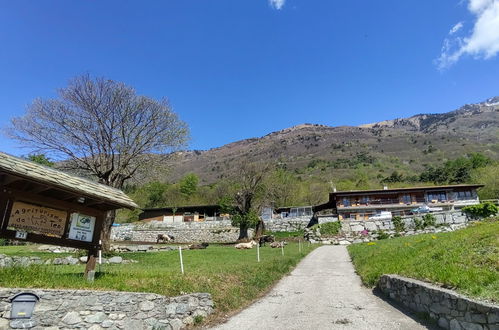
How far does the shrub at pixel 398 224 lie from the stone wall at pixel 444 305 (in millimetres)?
33191

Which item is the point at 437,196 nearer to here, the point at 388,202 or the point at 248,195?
the point at 388,202

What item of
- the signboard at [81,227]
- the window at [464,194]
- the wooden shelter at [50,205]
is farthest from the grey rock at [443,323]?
the window at [464,194]

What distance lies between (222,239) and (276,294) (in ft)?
126

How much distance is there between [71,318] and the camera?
23.6 feet

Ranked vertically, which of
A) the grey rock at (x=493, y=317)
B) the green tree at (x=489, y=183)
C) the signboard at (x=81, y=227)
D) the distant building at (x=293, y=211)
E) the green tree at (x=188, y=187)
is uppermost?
the green tree at (x=188, y=187)

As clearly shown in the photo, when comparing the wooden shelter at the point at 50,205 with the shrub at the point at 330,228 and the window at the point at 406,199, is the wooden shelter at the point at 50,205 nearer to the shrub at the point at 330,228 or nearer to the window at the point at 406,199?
the shrub at the point at 330,228

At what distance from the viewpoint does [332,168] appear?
129 meters

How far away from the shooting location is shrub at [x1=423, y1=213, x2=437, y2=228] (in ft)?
129

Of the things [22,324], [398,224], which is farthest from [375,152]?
[22,324]

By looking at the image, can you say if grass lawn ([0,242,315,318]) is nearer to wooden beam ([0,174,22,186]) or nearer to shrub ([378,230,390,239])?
wooden beam ([0,174,22,186])

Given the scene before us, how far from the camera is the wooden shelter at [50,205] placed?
809 cm

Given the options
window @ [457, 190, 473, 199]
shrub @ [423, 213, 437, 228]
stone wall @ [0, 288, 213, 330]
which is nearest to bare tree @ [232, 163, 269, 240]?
shrub @ [423, 213, 437, 228]

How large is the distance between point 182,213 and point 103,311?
6293cm

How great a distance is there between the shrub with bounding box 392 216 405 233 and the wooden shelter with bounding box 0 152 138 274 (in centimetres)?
3826
